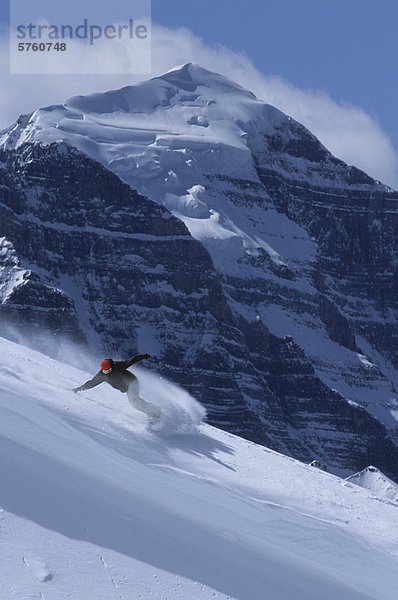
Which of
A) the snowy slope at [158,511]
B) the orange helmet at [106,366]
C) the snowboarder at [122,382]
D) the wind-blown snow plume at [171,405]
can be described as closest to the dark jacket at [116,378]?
the snowboarder at [122,382]

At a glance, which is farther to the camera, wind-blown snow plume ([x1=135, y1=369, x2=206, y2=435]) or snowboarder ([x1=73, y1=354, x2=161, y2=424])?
snowboarder ([x1=73, y1=354, x2=161, y2=424])

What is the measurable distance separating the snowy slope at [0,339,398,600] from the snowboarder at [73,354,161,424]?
0.98 ft

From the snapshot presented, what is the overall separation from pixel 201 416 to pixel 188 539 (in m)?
12.0

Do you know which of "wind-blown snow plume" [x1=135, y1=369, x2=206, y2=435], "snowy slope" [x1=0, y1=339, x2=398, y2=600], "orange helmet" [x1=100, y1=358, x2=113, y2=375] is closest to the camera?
"snowy slope" [x1=0, y1=339, x2=398, y2=600]

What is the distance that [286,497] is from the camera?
32.4 metres

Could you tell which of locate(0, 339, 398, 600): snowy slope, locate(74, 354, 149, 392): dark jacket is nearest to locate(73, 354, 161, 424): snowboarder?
locate(74, 354, 149, 392): dark jacket

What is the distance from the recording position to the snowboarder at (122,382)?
115 feet

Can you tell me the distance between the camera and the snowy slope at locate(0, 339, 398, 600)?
22.3 metres

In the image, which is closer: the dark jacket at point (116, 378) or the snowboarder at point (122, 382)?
the snowboarder at point (122, 382)

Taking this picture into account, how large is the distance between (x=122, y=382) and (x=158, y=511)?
9.23m

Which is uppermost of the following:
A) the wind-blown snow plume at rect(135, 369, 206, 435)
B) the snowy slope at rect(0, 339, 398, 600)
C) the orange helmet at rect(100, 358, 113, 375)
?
the orange helmet at rect(100, 358, 113, 375)

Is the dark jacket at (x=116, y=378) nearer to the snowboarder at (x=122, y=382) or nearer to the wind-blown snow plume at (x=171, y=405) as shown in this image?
the snowboarder at (x=122, y=382)

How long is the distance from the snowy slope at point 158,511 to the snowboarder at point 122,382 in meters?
0.30

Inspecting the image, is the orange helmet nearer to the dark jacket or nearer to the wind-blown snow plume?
the dark jacket
